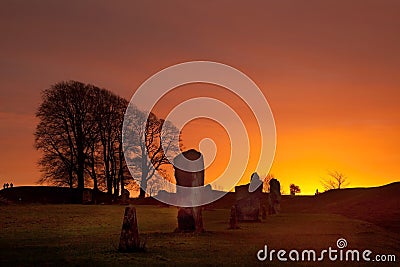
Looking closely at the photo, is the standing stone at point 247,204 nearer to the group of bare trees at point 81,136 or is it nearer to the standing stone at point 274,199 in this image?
the standing stone at point 274,199

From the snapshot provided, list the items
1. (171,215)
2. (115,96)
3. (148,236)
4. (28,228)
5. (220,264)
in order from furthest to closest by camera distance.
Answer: (115,96), (171,215), (28,228), (148,236), (220,264)

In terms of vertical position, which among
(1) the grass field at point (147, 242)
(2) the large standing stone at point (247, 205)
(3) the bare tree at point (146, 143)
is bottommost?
(1) the grass field at point (147, 242)

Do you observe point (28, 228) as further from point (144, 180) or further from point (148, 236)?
point (144, 180)

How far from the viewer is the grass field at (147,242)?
19219mm

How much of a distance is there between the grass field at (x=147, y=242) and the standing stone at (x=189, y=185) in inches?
37.4

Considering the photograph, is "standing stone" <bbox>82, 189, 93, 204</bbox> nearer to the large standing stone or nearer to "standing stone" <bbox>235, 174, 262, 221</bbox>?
"standing stone" <bbox>235, 174, 262, 221</bbox>

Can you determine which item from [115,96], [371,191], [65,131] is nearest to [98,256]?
[65,131]

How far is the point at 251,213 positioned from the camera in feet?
136

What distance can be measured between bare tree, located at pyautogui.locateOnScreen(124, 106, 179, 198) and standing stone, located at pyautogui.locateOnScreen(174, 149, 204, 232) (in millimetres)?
36970

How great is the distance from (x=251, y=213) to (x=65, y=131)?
100 ft

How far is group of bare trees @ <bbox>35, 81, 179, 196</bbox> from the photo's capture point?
63.5m

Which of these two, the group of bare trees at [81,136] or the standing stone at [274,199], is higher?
the group of bare trees at [81,136]

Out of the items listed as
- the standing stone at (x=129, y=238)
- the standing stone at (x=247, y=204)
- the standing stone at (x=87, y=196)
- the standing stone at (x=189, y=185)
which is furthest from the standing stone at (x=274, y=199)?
the standing stone at (x=129, y=238)

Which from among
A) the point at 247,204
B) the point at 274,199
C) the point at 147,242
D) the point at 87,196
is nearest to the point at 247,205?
the point at 247,204
